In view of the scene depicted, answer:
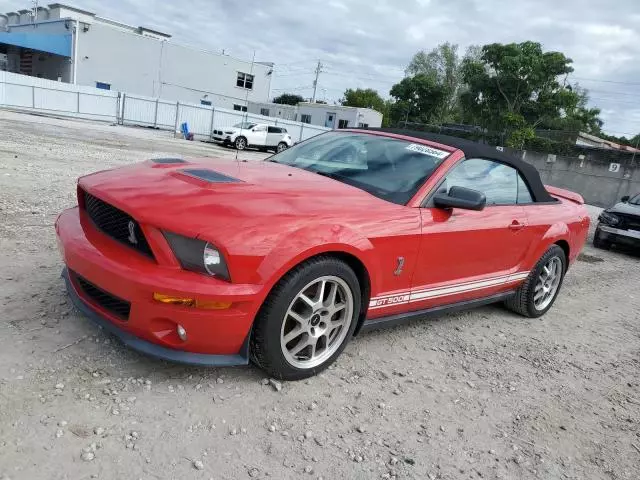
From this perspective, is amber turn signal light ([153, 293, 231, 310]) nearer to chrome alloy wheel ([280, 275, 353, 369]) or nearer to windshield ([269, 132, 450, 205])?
chrome alloy wheel ([280, 275, 353, 369])

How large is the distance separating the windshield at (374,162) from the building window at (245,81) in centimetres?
4510

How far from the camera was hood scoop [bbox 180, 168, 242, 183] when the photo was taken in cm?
296

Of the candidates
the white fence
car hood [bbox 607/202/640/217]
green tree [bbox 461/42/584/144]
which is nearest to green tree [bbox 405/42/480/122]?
green tree [bbox 461/42/584/144]

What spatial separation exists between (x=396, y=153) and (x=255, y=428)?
7.17 ft

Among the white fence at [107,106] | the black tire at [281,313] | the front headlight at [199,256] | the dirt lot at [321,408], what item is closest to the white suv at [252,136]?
the white fence at [107,106]

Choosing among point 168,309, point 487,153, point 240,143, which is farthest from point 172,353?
point 240,143

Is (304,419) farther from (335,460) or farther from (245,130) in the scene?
(245,130)

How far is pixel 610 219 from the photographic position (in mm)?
9797

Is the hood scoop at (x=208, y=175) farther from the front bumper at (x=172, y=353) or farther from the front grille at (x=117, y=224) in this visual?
the front bumper at (x=172, y=353)

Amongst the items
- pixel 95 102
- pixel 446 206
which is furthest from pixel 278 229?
pixel 95 102

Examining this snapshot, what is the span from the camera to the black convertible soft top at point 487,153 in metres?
3.85

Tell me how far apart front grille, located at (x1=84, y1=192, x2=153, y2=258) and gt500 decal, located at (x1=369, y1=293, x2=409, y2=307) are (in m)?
1.37

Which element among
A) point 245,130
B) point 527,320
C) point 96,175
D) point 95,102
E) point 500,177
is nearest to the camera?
point 96,175

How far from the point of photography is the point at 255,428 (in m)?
2.45
